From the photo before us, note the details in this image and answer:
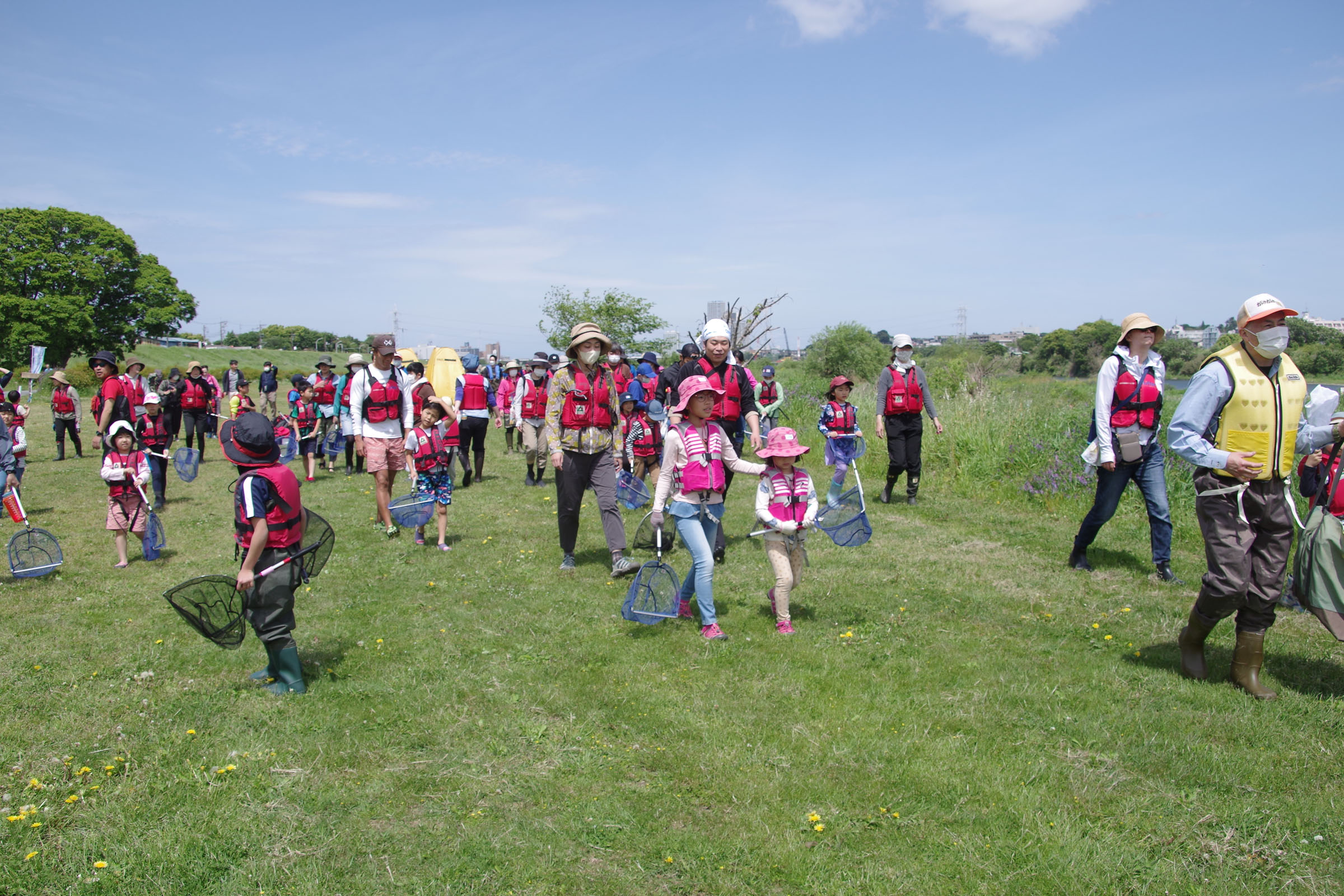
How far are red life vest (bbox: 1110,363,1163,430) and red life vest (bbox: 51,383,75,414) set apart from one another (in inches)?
→ 726

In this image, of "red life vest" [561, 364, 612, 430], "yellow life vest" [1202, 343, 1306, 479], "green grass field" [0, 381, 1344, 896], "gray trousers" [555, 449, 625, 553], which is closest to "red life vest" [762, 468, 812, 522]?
"green grass field" [0, 381, 1344, 896]

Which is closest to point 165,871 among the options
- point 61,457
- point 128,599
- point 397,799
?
point 397,799

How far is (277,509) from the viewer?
4.88m

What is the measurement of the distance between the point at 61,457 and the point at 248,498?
1619 cm

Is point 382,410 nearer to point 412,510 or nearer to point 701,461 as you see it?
point 412,510

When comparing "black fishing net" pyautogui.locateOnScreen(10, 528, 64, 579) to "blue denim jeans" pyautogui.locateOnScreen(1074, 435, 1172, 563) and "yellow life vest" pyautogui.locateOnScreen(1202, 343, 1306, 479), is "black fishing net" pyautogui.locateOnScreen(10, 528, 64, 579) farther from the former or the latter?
"blue denim jeans" pyautogui.locateOnScreen(1074, 435, 1172, 563)

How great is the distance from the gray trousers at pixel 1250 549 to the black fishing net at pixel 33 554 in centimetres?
909

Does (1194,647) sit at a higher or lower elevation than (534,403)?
lower

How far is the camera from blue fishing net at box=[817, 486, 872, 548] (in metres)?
6.24

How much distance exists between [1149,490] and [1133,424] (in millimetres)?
582

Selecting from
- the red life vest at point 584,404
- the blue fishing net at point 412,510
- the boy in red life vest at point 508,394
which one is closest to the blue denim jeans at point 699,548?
the red life vest at point 584,404

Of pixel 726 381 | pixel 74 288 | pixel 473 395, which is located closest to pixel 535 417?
pixel 473 395

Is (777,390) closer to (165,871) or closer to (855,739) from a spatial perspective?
(855,739)

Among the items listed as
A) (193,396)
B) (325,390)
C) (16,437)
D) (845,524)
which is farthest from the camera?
(193,396)
